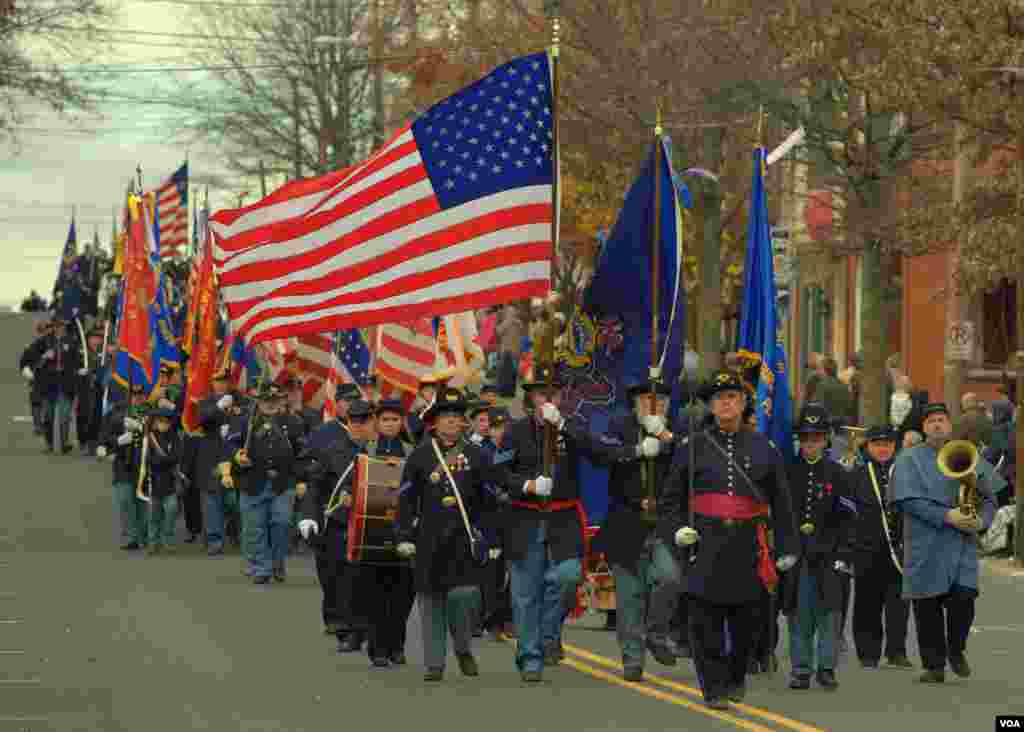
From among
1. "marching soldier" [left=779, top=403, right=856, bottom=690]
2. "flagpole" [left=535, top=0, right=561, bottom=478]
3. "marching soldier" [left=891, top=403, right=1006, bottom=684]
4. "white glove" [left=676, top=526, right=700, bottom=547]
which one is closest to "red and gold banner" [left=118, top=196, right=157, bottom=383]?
"flagpole" [left=535, top=0, right=561, bottom=478]

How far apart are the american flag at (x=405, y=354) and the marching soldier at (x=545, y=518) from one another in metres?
10.7

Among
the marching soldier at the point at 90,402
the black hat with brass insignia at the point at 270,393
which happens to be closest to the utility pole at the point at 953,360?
the black hat with brass insignia at the point at 270,393

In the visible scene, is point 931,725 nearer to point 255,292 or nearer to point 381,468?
point 381,468

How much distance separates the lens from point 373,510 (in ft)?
54.9

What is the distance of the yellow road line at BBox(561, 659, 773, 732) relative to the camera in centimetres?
1349

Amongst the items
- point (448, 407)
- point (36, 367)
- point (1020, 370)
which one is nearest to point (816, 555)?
point (448, 407)

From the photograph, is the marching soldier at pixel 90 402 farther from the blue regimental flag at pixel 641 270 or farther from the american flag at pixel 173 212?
the blue regimental flag at pixel 641 270

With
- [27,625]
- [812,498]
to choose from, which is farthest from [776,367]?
[27,625]

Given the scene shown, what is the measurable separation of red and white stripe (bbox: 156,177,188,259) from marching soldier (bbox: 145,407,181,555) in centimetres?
1306

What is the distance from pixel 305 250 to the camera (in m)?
17.0

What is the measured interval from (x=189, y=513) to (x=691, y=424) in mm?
14515

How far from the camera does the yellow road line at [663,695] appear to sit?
13492mm

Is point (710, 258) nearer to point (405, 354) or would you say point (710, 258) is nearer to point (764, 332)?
point (405, 354)

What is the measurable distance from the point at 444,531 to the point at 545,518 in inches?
24.4
